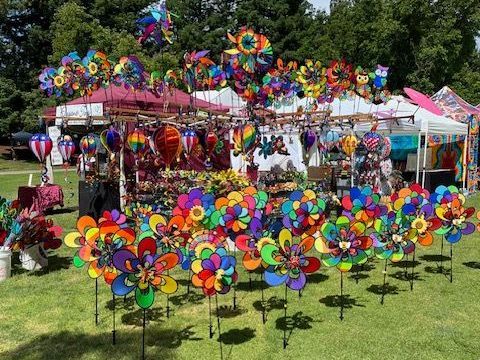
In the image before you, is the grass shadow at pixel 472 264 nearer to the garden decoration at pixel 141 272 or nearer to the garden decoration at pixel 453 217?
the garden decoration at pixel 453 217

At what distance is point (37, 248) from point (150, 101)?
246 inches

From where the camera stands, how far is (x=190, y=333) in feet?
14.8

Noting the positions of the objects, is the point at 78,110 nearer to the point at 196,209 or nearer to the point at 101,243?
the point at 196,209

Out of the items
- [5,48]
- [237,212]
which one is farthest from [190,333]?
[5,48]

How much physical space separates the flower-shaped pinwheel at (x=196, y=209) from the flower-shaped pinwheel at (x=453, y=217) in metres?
2.93

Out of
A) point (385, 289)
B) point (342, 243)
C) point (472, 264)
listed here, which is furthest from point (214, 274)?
point (472, 264)

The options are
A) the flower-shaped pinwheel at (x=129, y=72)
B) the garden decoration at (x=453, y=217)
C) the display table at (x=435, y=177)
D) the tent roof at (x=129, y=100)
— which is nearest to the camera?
the garden decoration at (x=453, y=217)

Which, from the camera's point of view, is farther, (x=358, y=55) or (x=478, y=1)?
(x=358, y=55)

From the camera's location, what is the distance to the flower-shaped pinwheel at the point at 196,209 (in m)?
5.02

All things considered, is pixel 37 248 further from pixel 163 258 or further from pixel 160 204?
pixel 163 258

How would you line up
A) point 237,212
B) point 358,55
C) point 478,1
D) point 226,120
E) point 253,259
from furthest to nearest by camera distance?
point 358,55, point 478,1, point 226,120, point 237,212, point 253,259

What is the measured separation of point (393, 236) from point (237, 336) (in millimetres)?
2165

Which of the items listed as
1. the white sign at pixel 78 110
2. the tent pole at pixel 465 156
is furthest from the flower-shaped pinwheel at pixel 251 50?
the tent pole at pixel 465 156

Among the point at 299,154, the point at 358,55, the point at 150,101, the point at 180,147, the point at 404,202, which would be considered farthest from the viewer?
the point at 358,55
